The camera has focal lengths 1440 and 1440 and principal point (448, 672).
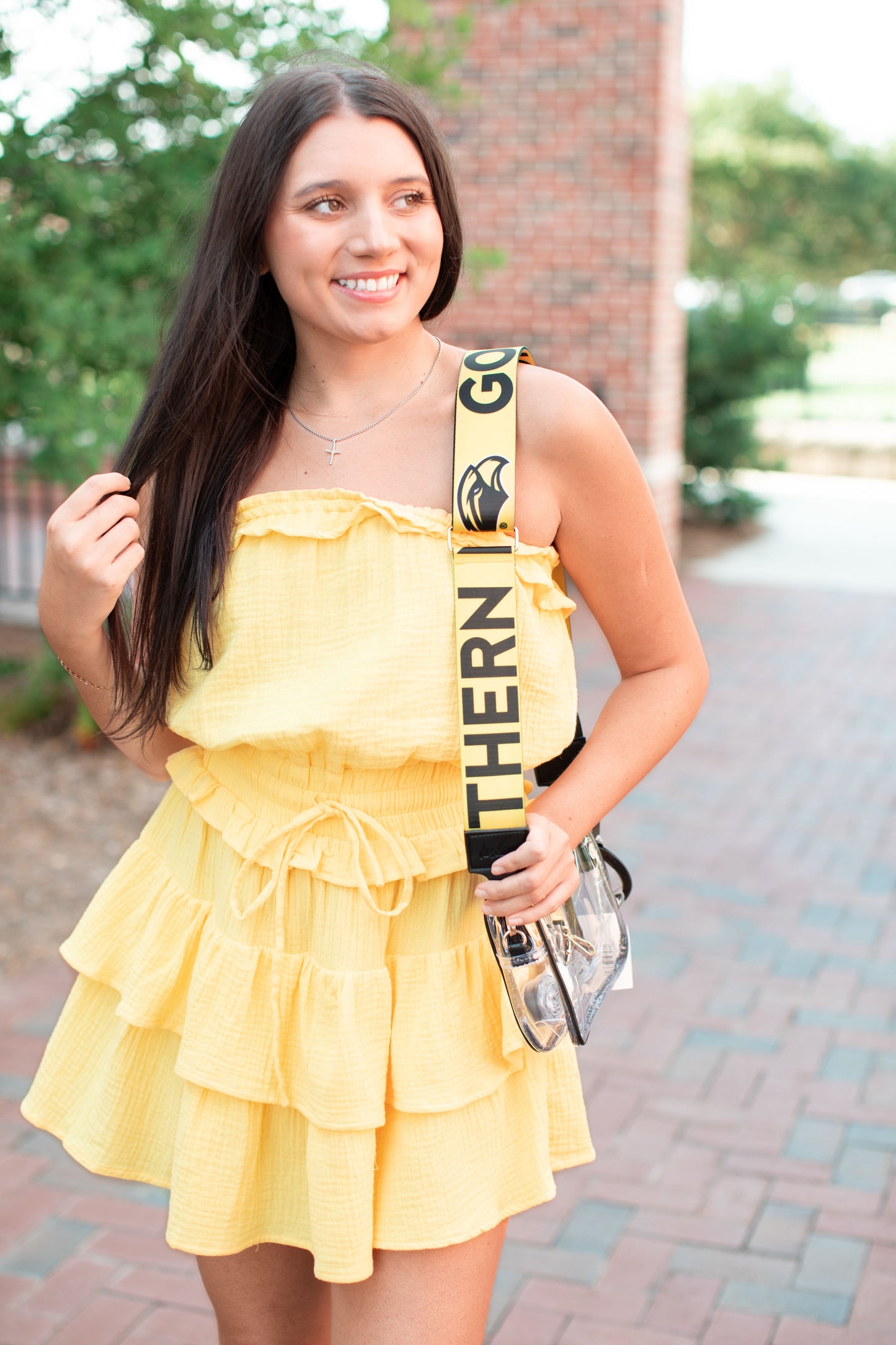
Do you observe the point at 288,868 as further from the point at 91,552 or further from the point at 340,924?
the point at 91,552

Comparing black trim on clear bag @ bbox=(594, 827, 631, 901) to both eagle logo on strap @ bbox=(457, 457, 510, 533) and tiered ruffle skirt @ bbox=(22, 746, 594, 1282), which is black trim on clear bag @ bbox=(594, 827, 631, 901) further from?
eagle logo on strap @ bbox=(457, 457, 510, 533)

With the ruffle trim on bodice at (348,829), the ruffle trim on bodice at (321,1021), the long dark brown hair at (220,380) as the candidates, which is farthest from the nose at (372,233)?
the ruffle trim on bodice at (321,1021)

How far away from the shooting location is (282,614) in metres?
1.64

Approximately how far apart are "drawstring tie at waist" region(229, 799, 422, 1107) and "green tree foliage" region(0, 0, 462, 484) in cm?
381

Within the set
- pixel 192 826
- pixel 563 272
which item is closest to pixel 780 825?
pixel 192 826

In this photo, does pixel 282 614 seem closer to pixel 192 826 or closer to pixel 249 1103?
pixel 192 826

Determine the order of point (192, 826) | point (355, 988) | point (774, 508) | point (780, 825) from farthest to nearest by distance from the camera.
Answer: point (774, 508) → point (780, 825) → point (192, 826) → point (355, 988)

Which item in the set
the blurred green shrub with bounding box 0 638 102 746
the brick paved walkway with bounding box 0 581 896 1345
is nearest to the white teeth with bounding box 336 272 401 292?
the brick paved walkway with bounding box 0 581 896 1345

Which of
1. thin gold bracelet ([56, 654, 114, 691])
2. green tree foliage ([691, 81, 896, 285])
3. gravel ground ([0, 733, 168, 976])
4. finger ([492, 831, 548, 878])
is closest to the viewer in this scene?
finger ([492, 831, 548, 878])

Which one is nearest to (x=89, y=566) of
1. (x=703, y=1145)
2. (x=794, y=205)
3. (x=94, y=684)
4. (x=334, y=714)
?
(x=94, y=684)

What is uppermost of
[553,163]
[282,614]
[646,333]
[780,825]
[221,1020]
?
[553,163]

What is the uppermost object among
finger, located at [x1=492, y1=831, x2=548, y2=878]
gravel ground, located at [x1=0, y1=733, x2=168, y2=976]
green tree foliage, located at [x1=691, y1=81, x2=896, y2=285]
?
green tree foliage, located at [x1=691, y1=81, x2=896, y2=285]

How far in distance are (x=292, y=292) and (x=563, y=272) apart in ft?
27.2

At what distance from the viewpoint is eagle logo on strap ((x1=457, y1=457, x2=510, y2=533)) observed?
5.04ft
